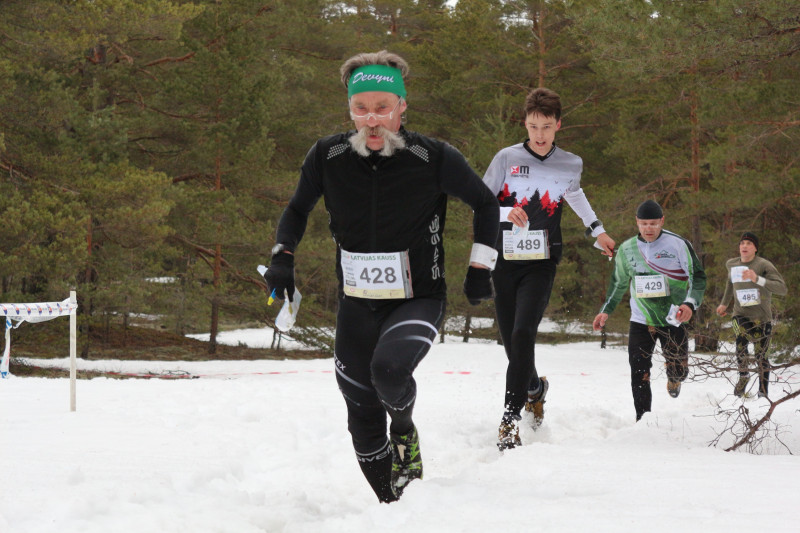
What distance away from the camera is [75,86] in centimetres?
1727

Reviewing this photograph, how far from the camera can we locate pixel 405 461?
3.97 m

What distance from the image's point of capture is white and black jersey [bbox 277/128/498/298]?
3.78 m

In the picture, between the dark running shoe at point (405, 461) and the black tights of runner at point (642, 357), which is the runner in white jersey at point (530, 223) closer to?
the black tights of runner at point (642, 357)

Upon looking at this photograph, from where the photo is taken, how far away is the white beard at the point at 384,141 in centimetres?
373

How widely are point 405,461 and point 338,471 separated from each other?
1.13m

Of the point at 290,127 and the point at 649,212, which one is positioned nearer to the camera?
the point at 649,212

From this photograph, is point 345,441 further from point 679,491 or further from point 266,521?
point 679,491

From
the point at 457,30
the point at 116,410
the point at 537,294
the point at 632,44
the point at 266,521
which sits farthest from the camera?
the point at 457,30

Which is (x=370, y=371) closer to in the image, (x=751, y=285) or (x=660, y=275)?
(x=660, y=275)

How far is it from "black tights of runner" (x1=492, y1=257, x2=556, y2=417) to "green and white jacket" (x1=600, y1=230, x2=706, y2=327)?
138cm

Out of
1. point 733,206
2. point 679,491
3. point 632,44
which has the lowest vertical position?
point 679,491

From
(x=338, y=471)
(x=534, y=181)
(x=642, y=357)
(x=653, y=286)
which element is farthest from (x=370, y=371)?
(x=653, y=286)

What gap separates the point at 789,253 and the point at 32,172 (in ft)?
56.2

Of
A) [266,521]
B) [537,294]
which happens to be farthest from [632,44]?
[266,521]
